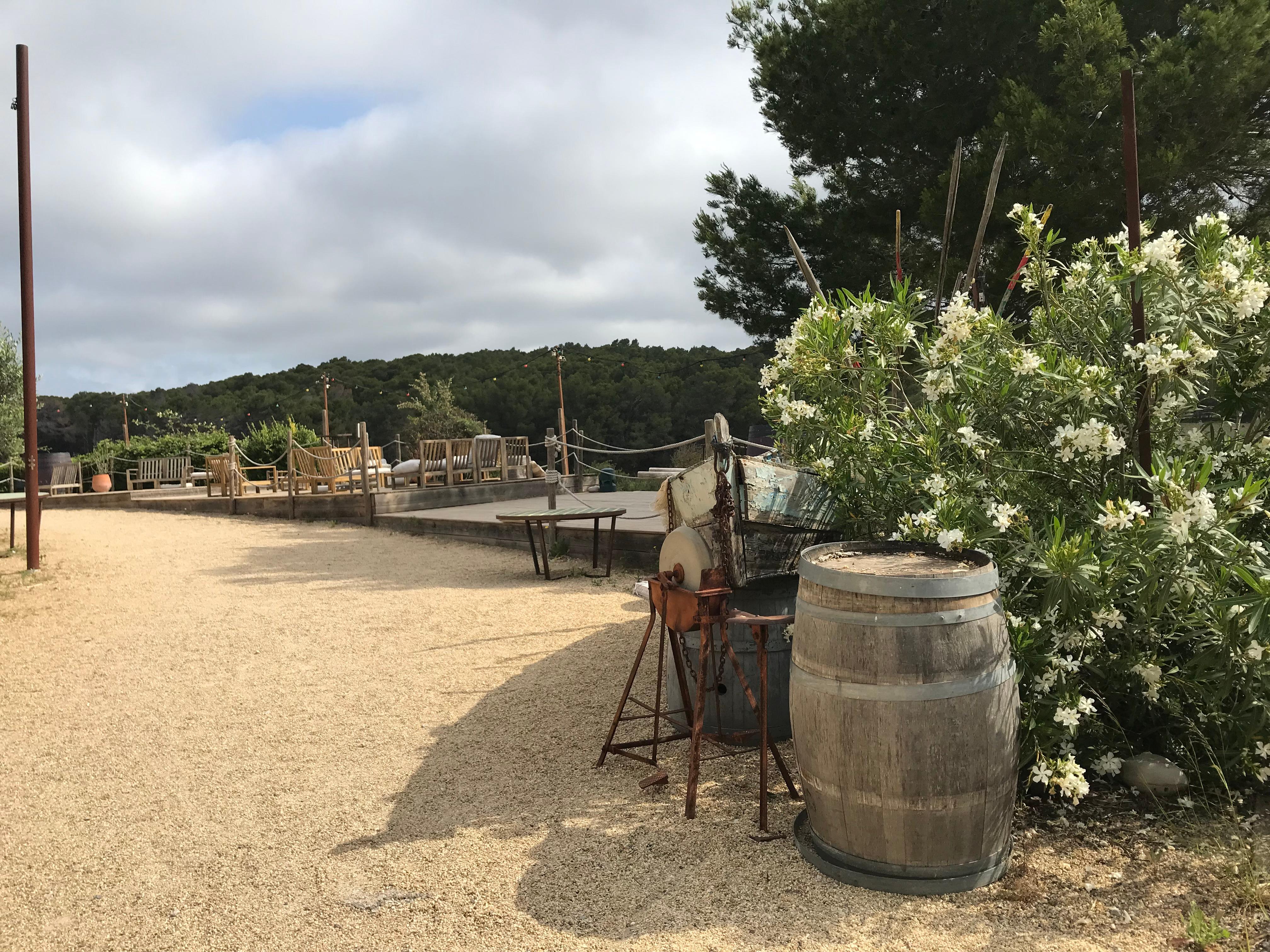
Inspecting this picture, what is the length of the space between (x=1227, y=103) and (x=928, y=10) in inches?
132

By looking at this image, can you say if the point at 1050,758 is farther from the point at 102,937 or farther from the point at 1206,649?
the point at 102,937

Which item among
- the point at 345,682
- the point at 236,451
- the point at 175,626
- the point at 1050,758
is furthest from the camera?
the point at 236,451

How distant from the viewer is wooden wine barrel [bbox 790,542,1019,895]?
101 inches

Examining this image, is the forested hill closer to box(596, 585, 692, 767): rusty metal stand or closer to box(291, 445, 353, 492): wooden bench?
box(291, 445, 353, 492): wooden bench

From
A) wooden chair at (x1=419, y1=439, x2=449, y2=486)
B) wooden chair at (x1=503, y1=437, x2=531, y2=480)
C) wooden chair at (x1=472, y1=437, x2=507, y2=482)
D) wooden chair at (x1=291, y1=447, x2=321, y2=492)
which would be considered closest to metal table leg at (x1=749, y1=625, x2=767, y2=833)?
wooden chair at (x1=419, y1=439, x2=449, y2=486)

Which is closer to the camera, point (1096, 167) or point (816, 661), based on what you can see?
point (816, 661)

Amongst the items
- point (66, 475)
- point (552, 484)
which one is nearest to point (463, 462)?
point (552, 484)

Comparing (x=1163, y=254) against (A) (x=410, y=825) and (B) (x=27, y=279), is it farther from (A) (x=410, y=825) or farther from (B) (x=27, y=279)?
(B) (x=27, y=279)

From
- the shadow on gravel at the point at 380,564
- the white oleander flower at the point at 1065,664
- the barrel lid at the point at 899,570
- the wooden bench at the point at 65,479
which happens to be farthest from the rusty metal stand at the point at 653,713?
the wooden bench at the point at 65,479

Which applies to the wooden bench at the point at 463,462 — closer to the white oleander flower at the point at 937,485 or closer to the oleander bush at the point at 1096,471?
the oleander bush at the point at 1096,471

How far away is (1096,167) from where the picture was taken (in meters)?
8.81

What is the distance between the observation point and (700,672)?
339 centimetres

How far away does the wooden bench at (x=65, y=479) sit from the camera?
64.6 ft

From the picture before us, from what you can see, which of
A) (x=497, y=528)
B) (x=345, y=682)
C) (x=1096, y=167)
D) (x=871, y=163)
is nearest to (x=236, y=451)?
(x=497, y=528)
